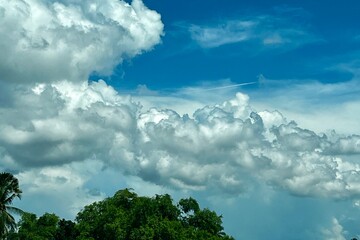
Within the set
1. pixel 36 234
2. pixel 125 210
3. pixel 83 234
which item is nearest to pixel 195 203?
pixel 125 210

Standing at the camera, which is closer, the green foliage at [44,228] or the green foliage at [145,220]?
the green foliage at [145,220]

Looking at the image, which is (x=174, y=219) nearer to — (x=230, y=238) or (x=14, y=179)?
(x=230, y=238)

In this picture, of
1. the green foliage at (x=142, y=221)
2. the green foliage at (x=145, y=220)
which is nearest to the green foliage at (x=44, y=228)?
the green foliage at (x=142, y=221)

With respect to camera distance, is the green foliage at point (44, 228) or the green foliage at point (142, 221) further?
the green foliage at point (44, 228)

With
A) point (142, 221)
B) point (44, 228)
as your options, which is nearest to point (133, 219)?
point (142, 221)

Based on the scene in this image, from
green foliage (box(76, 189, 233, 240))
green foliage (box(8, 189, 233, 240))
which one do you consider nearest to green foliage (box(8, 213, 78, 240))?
green foliage (box(8, 189, 233, 240))

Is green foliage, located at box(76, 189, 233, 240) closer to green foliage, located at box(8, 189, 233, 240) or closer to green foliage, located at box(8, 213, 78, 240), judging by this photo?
green foliage, located at box(8, 189, 233, 240)

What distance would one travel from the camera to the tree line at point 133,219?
2849 inches

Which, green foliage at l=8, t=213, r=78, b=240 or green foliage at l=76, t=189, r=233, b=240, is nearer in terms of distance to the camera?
green foliage at l=76, t=189, r=233, b=240

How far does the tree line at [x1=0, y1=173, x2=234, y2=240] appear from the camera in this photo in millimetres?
72375

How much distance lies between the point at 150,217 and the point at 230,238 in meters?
11.7

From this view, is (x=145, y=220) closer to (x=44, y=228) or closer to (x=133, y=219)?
(x=133, y=219)

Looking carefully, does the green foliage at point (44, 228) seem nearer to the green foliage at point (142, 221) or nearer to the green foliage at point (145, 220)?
the green foliage at point (142, 221)

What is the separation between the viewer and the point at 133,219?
7512 cm
